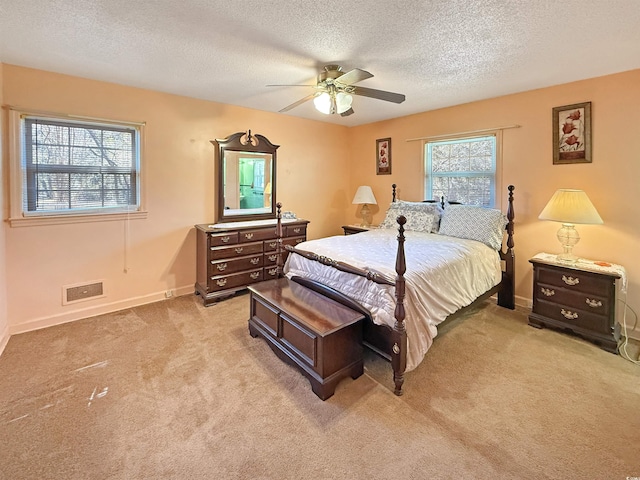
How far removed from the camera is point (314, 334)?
2.09 m

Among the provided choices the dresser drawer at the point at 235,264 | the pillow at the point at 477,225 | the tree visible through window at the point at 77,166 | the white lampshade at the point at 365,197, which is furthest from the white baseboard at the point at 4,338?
the pillow at the point at 477,225

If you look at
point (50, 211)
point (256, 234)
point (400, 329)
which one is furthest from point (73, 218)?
point (400, 329)

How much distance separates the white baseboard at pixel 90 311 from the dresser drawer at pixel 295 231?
1442 millimetres

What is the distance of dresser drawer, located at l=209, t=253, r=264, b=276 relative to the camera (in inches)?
145

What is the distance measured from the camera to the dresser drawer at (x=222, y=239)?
365 cm

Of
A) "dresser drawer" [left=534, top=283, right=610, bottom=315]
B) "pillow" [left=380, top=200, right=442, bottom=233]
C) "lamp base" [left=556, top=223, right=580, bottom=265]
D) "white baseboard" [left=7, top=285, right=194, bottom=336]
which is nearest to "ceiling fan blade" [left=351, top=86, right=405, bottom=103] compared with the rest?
"pillow" [left=380, top=200, right=442, bottom=233]

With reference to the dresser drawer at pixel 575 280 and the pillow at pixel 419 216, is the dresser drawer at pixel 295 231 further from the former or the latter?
the dresser drawer at pixel 575 280

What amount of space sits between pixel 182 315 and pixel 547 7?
12.9 ft

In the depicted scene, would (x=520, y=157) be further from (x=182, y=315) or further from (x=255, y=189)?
(x=182, y=315)

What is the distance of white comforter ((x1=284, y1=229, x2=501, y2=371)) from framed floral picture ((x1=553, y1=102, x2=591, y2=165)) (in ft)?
4.05

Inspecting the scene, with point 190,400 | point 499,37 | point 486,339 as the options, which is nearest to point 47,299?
point 190,400

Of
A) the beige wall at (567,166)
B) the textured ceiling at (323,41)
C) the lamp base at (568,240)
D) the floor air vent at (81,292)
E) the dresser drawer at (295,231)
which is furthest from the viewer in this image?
the dresser drawer at (295,231)

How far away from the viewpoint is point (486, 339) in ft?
9.45

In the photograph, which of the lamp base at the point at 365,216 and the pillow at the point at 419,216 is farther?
the lamp base at the point at 365,216
